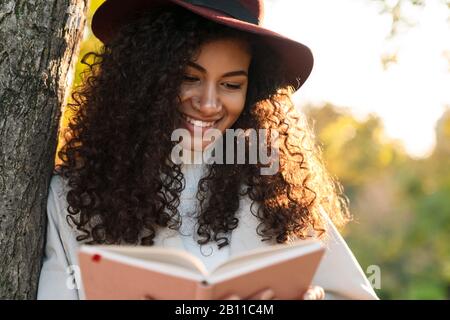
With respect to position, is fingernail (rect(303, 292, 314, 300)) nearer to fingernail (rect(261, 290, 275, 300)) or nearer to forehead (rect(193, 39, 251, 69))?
fingernail (rect(261, 290, 275, 300))

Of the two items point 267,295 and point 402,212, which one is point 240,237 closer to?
point 267,295

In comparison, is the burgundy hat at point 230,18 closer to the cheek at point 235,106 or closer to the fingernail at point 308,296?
the cheek at point 235,106

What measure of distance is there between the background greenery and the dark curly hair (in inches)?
470

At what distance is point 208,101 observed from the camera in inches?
116

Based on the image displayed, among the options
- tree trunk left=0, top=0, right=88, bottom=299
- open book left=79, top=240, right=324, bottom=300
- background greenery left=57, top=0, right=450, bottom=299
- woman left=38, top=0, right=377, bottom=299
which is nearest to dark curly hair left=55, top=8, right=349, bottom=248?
woman left=38, top=0, right=377, bottom=299

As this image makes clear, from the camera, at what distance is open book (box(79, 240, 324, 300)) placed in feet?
7.30

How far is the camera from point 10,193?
275 cm

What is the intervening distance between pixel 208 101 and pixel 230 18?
29cm

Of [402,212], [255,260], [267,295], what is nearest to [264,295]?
[267,295]

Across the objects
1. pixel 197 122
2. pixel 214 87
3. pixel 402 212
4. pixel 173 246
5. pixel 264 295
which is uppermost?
pixel 402 212

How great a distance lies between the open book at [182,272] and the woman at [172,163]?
1.87ft

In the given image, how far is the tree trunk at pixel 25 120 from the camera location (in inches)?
108

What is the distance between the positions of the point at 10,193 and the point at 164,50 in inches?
28.9

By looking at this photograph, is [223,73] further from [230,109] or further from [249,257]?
[249,257]
